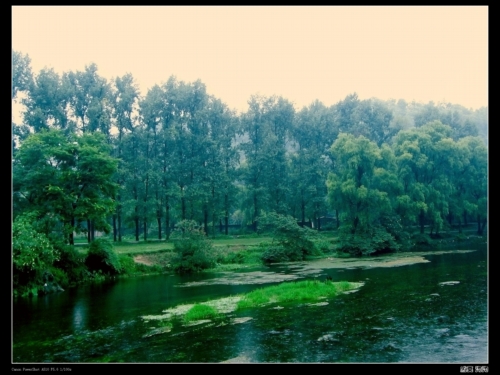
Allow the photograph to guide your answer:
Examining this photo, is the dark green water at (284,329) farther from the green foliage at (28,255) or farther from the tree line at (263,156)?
the tree line at (263,156)

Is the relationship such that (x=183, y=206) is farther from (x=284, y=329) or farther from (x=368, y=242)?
(x=284, y=329)

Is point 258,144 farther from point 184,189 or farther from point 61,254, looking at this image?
point 61,254

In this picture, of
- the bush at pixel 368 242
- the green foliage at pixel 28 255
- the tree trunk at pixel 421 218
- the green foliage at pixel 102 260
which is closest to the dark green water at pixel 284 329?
the green foliage at pixel 28 255

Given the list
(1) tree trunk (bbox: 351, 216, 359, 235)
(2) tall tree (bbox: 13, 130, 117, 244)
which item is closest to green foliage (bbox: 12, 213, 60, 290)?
(2) tall tree (bbox: 13, 130, 117, 244)

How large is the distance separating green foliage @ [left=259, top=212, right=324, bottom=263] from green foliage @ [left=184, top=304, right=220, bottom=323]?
17903 mm

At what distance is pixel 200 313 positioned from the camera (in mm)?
16359

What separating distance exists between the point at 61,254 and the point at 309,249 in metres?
17.8

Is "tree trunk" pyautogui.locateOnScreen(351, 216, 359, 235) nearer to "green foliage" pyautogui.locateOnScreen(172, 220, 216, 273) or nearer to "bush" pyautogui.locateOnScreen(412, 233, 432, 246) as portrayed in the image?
"bush" pyautogui.locateOnScreen(412, 233, 432, 246)

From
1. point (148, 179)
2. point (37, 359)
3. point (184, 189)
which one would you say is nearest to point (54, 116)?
point (148, 179)

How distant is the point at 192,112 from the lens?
49.9 meters

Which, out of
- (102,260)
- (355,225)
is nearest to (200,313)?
(102,260)

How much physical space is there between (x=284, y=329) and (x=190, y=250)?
60.7 ft
